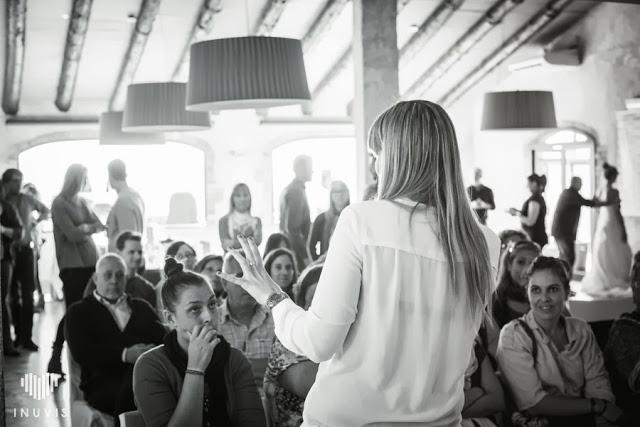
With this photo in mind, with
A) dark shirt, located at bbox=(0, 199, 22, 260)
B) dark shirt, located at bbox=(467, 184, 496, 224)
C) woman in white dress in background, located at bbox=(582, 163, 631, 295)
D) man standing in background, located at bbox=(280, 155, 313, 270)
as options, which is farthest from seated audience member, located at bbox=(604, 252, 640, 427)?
woman in white dress in background, located at bbox=(582, 163, 631, 295)

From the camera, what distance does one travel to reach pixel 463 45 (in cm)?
1159

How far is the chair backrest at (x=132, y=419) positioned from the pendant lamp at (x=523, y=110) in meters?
4.45

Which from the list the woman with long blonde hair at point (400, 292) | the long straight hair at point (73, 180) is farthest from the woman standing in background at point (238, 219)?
the woman with long blonde hair at point (400, 292)

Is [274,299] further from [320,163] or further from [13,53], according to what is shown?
[320,163]

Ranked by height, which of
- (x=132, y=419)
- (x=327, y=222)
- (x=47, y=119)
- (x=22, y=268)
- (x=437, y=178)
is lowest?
(x=132, y=419)

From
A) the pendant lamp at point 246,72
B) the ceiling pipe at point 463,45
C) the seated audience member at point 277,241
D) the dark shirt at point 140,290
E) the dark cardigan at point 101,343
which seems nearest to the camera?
the dark cardigan at point 101,343

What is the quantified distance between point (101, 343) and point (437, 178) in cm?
244

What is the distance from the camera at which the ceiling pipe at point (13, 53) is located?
27.2 feet

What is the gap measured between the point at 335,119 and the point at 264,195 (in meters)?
1.89

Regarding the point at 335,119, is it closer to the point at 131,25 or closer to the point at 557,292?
the point at 131,25

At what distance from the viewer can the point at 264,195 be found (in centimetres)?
1323

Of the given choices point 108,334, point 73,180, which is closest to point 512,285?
point 108,334

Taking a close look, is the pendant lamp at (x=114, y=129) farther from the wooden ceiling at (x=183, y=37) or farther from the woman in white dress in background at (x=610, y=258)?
the woman in white dress in background at (x=610, y=258)

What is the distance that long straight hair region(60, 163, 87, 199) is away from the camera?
542 cm
